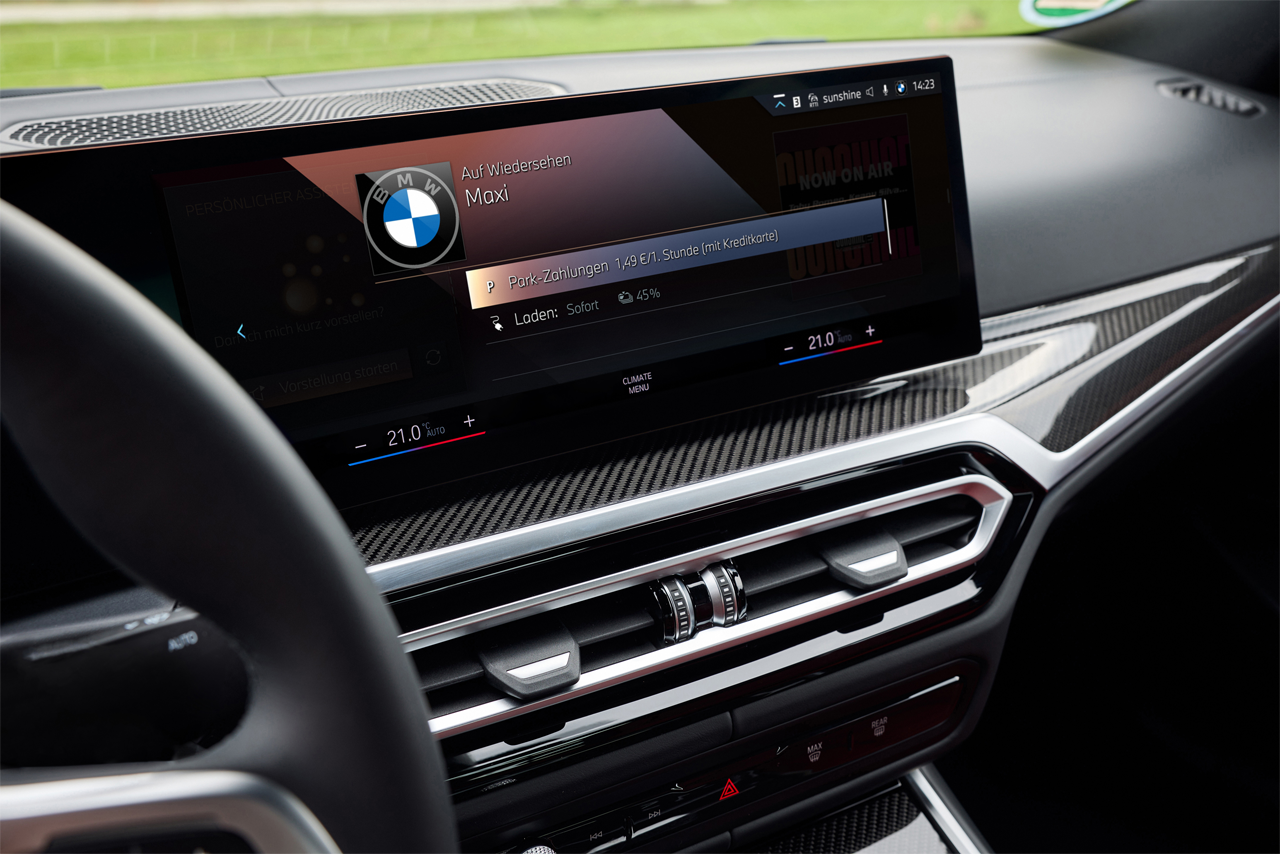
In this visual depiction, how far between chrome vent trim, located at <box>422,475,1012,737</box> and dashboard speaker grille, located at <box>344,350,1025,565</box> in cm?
7

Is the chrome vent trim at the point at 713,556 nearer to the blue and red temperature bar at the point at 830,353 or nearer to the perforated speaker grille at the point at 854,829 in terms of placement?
the blue and red temperature bar at the point at 830,353

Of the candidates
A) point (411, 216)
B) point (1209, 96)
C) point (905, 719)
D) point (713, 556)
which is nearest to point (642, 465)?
point (713, 556)

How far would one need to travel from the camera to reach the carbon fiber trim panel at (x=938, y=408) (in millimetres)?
881

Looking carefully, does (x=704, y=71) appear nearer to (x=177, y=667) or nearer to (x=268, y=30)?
(x=268, y=30)

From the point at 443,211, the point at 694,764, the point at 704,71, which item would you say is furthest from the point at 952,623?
the point at 704,71

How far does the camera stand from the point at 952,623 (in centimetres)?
110

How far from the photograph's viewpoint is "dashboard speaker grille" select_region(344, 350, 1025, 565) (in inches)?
33.7

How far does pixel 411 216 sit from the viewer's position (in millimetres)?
837

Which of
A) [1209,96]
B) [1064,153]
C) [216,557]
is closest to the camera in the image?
[216,557]

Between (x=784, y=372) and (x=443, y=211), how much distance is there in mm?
395

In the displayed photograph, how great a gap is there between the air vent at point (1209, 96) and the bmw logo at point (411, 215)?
1.41 meters

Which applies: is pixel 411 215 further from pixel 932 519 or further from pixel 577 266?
pixel 932 519

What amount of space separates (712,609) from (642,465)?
160 mm

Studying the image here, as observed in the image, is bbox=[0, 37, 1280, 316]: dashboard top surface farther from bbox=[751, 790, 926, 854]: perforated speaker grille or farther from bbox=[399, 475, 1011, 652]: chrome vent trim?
bbox=[751, 790, 926, 854]: perforated speaker grille
